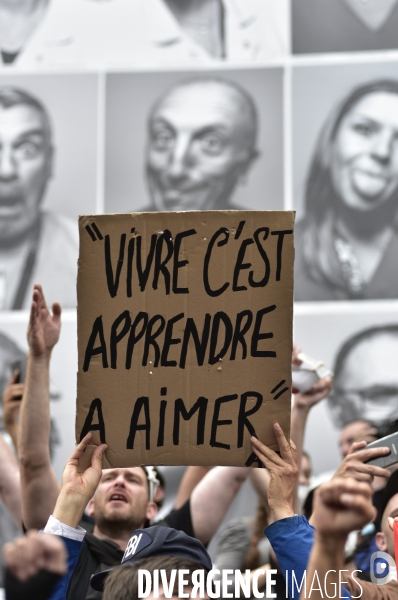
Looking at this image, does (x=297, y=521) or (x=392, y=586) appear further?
(x=392, y=586)

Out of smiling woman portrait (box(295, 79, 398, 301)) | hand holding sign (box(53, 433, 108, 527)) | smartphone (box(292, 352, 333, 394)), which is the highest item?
smiling woman portrait (box(295, 79, 398, 301))

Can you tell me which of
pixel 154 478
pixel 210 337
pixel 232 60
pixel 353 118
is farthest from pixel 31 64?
pixel 210 337

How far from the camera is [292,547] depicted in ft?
6.18

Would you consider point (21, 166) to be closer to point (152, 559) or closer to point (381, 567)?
point (381, 567)

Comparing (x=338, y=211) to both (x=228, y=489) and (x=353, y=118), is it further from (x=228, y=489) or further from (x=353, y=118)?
(x=228, y=489)

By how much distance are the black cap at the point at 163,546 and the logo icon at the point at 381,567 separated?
2.05 feet

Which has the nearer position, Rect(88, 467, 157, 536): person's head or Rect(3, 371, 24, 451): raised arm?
Rect(88, 467, 157, 536): person's head

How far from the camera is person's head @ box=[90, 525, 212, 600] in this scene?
5.79 ft

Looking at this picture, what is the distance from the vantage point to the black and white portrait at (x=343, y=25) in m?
4.96

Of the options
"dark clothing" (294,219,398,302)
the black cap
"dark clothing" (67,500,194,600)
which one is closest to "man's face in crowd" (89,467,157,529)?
"dark clothing" (67,500,194,600)

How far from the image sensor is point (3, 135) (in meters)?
5.21

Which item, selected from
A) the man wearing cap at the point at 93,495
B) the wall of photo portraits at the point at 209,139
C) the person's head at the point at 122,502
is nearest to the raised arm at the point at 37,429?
the man wearing cap at the point at 93,495

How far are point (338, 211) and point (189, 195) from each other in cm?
86

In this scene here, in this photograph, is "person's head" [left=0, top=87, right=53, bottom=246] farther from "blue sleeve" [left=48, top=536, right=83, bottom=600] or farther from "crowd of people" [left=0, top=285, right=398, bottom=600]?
"blue sleeve" [left=48, top=536, right=83, bottom=600]
